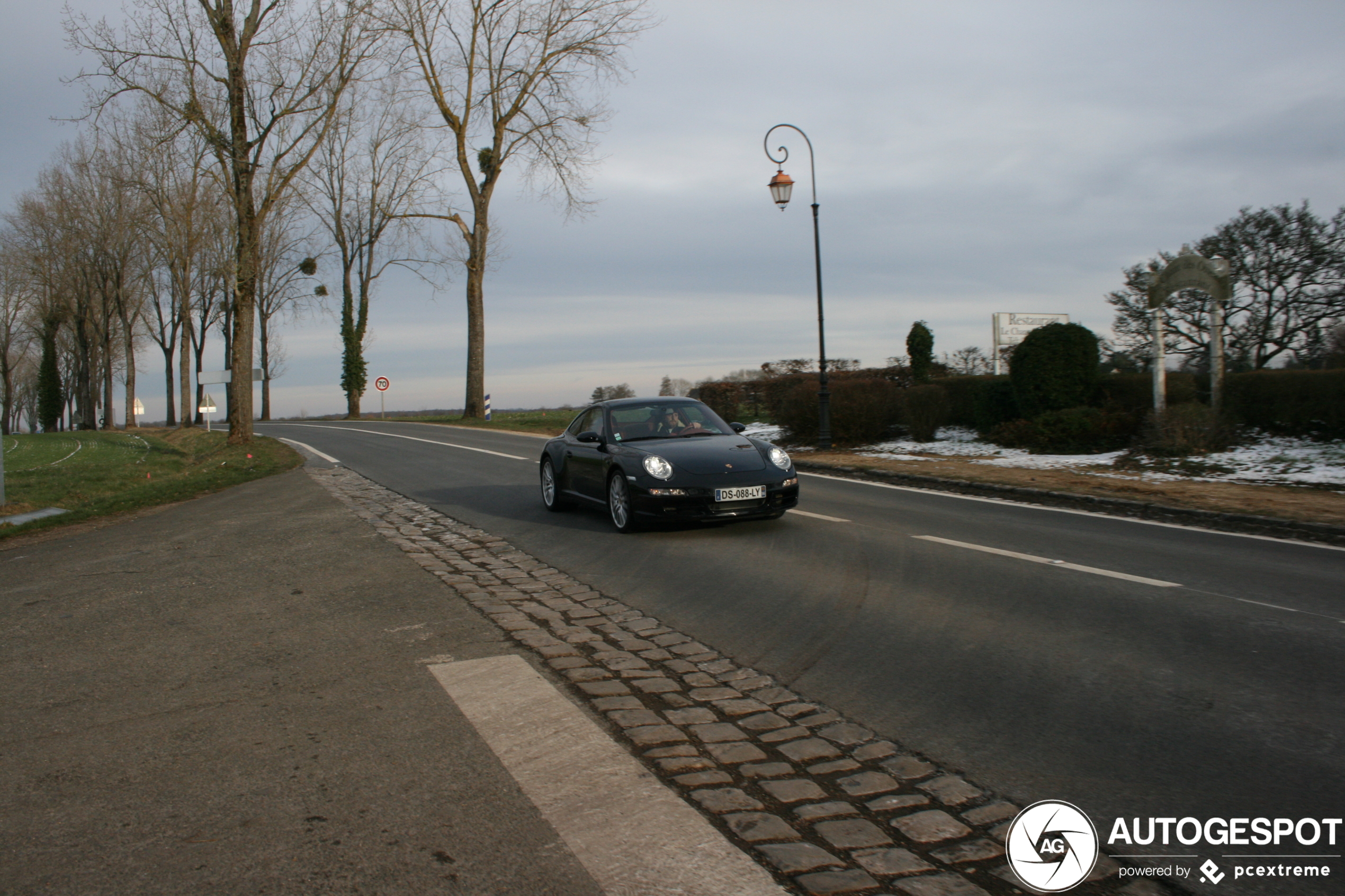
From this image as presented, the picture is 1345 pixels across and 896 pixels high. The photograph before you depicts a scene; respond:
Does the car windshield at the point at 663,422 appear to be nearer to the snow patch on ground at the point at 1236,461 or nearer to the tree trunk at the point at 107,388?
the snow patch on ground at the point at 1236,461

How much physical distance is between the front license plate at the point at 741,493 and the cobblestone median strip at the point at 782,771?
2.98 meters

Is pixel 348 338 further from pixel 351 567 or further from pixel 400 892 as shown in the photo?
pixel 400 892

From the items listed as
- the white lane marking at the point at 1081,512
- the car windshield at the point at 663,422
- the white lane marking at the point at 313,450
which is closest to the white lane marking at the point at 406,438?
the white lane marking at the point at 313,450

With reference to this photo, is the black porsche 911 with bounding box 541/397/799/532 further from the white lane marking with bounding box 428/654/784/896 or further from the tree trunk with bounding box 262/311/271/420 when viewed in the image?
the tree trunk with bounding box 262/311/271/420

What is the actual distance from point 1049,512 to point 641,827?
866cm

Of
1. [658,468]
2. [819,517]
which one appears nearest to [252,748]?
[658,468]

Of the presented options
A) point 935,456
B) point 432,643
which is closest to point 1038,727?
point 432,643

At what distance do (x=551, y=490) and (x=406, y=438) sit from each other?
18672 millimetres

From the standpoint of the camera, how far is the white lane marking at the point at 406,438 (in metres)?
20.8

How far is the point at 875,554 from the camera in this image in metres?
8.09

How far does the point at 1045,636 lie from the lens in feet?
17.8

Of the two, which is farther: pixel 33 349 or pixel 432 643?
pixel 33 349

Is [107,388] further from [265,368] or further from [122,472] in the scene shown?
[122,472]

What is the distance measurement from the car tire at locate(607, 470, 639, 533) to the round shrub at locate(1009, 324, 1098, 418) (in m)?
11.7
